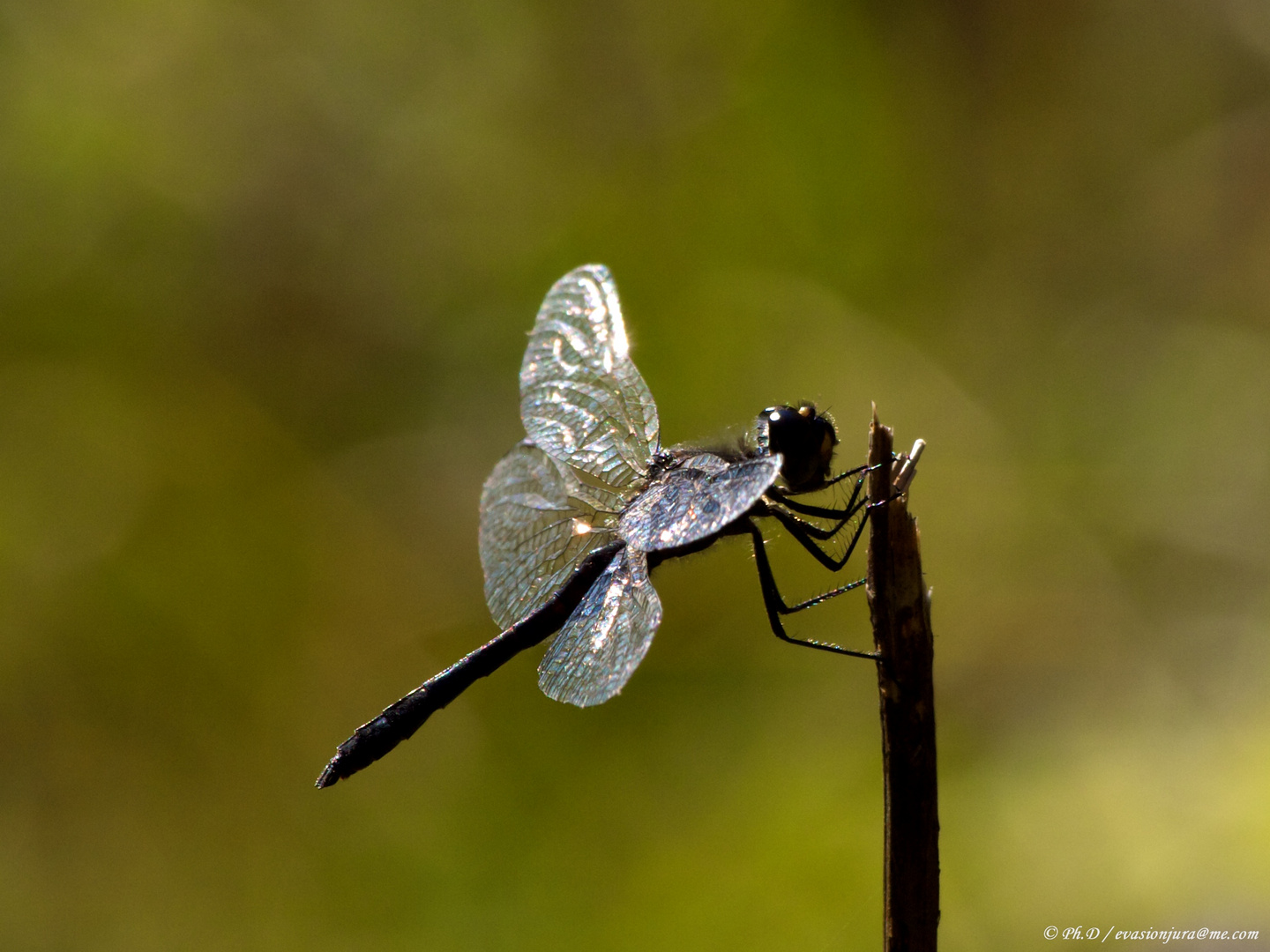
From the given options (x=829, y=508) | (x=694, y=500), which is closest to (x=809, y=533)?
(x=829, y=508)

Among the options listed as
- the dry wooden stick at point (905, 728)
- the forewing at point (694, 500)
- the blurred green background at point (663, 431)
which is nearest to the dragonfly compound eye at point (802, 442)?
the forewing at point (694, 500)

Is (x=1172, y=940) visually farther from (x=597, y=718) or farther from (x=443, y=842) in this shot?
(x=443, y=842)

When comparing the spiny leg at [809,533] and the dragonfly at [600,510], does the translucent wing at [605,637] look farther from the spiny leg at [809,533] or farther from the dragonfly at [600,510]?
the spiny leg at [809,533]

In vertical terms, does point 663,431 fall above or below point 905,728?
above

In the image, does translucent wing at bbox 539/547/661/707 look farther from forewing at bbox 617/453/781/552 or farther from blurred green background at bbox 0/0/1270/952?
blurred green background at bbox 0/0/1270/952

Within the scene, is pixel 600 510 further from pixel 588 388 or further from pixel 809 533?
pixel 809 533

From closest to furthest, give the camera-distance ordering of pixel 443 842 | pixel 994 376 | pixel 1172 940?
pixel 1172 940 → pixel 443 842 → pixel 994 376

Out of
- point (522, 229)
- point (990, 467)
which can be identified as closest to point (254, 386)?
point (522, 229)

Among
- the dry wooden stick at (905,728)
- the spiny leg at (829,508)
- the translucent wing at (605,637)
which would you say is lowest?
the dry wooden stick at (905,728)
